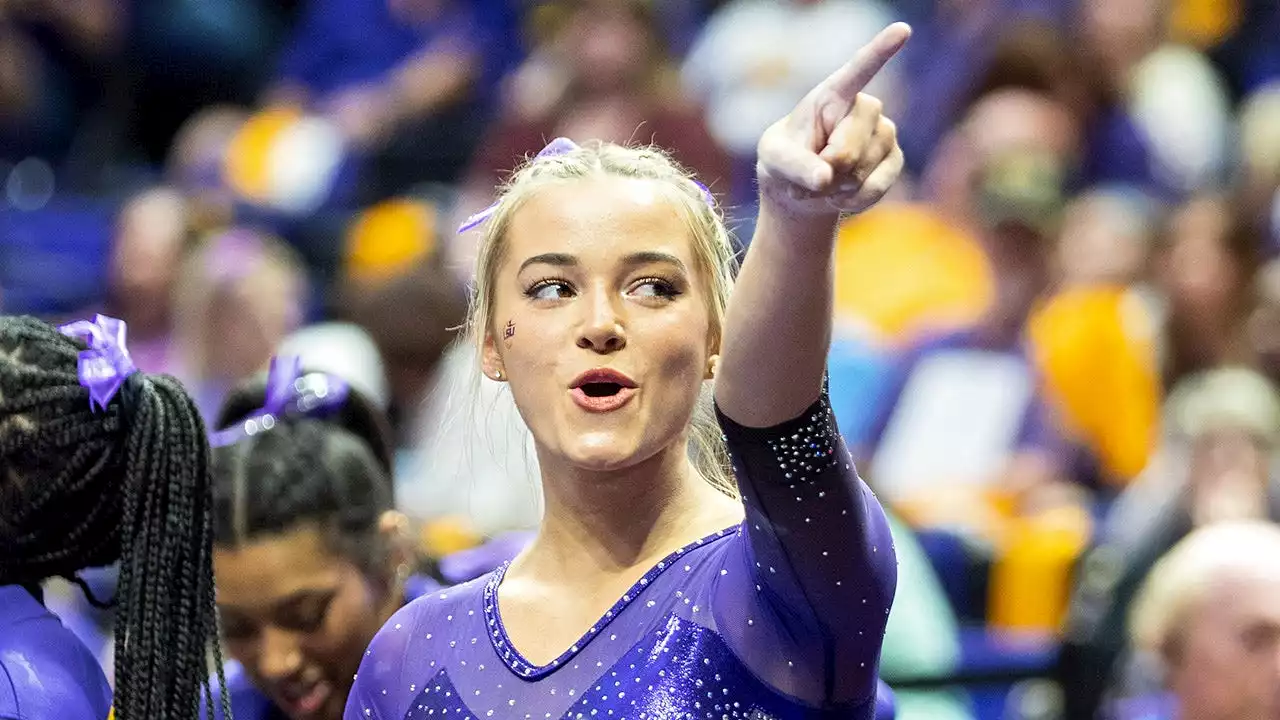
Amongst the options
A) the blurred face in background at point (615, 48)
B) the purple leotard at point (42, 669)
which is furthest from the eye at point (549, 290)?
the blurred face in background at point (615, 48)

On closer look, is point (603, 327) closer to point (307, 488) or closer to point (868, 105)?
point (868, 105)

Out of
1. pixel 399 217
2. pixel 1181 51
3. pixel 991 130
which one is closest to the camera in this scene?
pixel 991 130

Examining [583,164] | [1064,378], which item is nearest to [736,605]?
[583,164]

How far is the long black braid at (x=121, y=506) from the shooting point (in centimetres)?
196

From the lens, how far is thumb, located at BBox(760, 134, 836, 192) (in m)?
1.42

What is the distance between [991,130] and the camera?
5336mm

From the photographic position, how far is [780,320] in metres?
1.52

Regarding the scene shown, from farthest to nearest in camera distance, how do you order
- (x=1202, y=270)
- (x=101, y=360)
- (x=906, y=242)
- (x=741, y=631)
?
(x=906, y=242), (x=1202, y=270), (x=101, y=360), (x=741, y=631)

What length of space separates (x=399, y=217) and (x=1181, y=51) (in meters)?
2.68

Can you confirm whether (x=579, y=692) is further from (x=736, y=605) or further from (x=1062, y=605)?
(x=1062, y=605)

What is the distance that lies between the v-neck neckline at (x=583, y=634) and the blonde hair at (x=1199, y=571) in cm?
146

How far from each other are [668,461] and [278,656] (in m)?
0.91

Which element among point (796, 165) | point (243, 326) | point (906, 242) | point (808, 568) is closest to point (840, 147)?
point (796, 165)

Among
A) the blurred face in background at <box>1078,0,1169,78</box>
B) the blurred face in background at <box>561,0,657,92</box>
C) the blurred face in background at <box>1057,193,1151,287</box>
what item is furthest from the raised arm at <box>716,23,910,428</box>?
the blurred face in background at <box>1078,0,1169,78</box>
